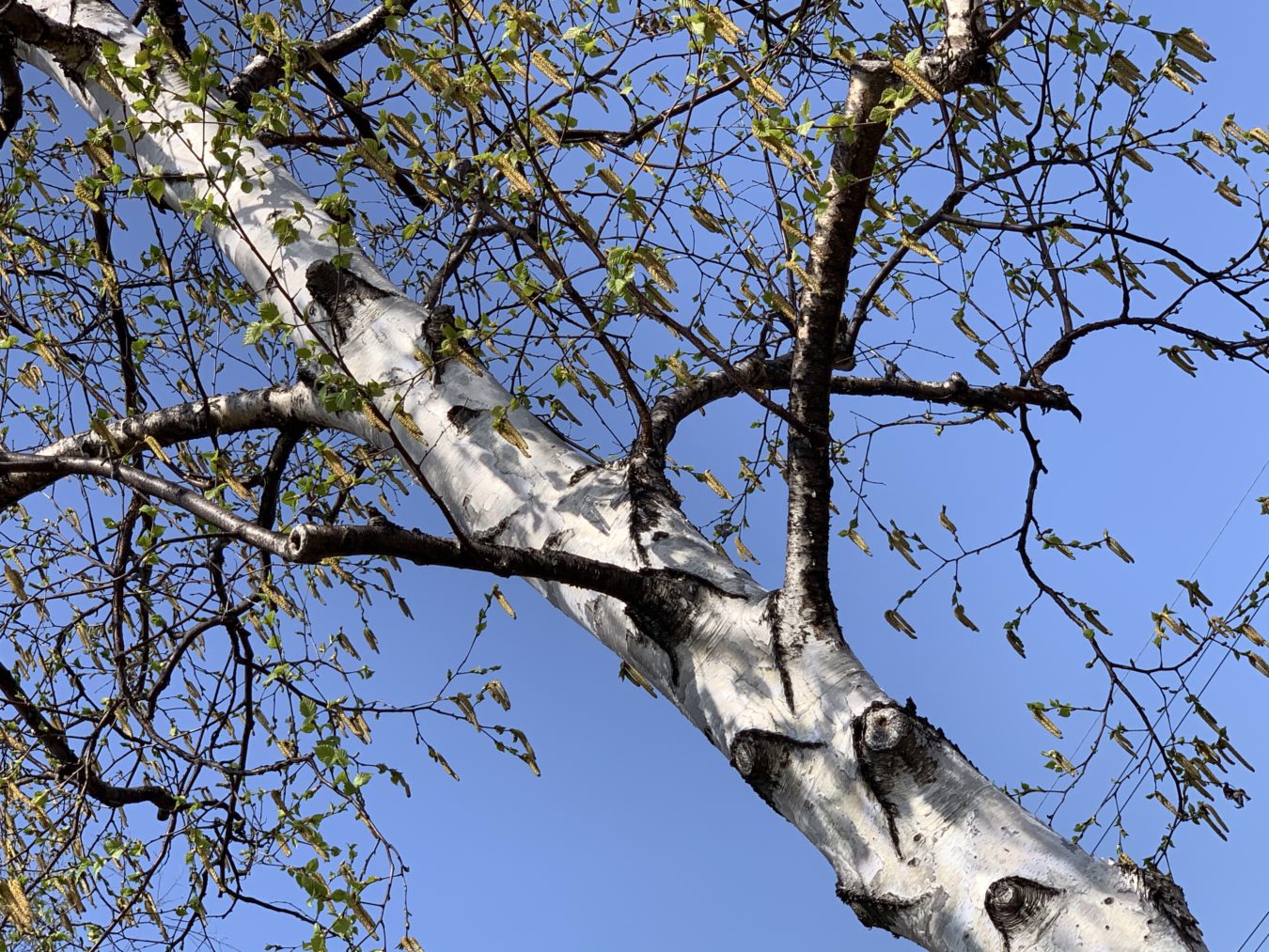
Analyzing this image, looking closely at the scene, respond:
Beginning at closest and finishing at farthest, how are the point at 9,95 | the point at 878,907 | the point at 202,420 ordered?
1. the point at 878,907
2. the point at 202,420
3. the point at 9,95

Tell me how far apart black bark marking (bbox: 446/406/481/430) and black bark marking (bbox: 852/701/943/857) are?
38.5 inches

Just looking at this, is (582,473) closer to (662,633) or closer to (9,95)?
(662,633)

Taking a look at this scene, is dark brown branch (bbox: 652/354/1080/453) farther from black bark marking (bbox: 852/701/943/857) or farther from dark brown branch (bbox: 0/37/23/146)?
dark brown branch (bbox: 0/37/23/146)

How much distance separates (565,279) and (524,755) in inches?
54.9

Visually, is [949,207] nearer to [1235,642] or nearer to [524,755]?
[1235,642]

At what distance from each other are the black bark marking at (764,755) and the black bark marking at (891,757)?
0.26 ft

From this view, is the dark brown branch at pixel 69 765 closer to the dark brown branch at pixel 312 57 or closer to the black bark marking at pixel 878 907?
the dark brown branch at pixel 312 57

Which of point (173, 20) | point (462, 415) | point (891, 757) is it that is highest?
point (173, 20)

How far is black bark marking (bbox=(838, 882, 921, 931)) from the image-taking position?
5.24ft

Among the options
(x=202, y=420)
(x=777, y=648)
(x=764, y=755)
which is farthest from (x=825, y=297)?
(x=202, y=420)

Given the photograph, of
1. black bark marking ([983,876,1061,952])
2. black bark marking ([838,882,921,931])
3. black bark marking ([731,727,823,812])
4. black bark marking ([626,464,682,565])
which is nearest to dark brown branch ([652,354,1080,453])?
black bark marking ([626,464,682,565])

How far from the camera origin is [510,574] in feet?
5.90

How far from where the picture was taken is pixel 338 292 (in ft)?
8.11

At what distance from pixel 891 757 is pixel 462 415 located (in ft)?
3.48
